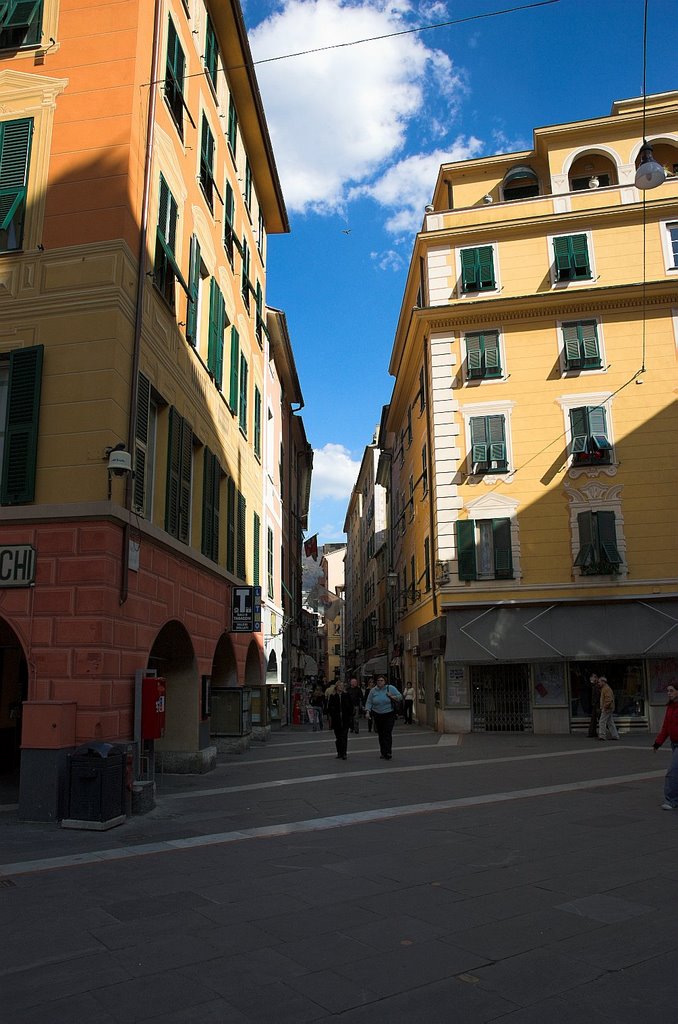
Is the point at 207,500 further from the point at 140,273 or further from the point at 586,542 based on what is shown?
the point at 586,542

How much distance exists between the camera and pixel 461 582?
25031 millimetres

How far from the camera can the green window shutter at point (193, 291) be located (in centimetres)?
1481

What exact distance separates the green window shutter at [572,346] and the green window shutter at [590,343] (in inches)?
Answer: 6.1

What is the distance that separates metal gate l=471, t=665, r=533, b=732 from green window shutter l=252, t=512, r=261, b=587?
24.8 feet

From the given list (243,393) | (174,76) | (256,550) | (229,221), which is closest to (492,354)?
(243,393)

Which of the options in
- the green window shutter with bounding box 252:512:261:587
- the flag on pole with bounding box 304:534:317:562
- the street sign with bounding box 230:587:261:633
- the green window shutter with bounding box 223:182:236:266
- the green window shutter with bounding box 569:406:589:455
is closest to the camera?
the street sign with bounding box 230:587:261:633

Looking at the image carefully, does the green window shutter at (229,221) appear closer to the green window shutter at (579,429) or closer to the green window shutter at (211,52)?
the green window shutter at (211,52)

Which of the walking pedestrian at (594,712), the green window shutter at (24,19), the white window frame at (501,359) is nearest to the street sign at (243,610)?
the walking pedestrian at (594,712)

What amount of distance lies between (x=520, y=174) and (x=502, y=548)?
13.7 m

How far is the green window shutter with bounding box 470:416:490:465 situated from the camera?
2561 cm

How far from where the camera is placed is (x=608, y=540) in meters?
24.5

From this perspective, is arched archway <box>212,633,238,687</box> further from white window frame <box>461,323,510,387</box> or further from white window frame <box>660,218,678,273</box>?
white window frame <box>660,218,678,273</box>

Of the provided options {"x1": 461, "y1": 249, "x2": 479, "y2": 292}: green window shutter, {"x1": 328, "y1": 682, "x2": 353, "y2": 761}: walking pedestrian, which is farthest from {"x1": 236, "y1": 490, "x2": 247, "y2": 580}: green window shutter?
{"x1": 461, "y1": 249, "x2": 479, "y2": 292}: green window shutter

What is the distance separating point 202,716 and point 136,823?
494cm
